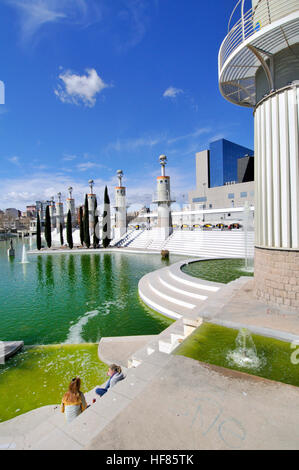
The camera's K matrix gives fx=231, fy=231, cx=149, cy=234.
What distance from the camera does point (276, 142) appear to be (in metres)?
6.54

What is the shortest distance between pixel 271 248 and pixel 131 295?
23.9ft

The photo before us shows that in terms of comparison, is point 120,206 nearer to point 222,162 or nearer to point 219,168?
point 219,168

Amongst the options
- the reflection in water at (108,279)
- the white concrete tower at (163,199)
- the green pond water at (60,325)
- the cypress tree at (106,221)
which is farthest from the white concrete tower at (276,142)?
the cypress tree at (106,221)

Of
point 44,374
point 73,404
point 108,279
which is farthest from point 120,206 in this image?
point 73,404

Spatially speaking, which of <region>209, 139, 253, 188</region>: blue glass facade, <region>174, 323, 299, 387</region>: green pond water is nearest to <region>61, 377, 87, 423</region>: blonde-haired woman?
<region>174, 323, 299, 387</region>: green pond water

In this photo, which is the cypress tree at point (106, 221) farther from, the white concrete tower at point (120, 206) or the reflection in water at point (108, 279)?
the reflection in water at point (108, 279)

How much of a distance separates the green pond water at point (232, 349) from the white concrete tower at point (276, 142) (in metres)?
2.33

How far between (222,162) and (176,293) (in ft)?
268

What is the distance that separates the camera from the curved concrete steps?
360 inches

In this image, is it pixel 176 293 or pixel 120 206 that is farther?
pixel 120 206

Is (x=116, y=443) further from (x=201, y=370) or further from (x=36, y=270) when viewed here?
(x=36, y=270)

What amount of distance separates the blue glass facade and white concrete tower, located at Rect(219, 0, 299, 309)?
79426mm

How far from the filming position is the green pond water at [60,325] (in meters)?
5.36

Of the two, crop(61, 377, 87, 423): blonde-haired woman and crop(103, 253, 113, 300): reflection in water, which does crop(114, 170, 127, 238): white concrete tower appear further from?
crop(61, 377, 87, 423): blonde-haired woman
